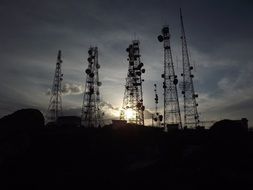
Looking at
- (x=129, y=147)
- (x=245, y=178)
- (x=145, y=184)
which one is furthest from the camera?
(x=129, y=147)

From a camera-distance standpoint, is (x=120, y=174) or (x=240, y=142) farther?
(x=240, y=142)

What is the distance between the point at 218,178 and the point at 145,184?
7664 millimetres

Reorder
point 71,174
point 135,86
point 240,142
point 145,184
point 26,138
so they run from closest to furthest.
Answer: point 145,184, point 71,174, point 240,142, point 26,138, point 135,86

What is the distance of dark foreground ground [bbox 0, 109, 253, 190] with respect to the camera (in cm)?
2866

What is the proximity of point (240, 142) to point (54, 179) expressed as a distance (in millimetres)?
23552

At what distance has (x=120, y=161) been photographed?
35031 millimetres

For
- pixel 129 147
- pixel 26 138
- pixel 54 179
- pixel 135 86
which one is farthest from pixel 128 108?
pixel 54 179

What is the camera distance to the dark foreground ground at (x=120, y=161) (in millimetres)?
28656

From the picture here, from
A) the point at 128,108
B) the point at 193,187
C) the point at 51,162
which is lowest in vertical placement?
the point at 193,187

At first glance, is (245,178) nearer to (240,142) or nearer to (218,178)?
(218,178)

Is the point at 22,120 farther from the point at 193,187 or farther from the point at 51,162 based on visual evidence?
the point at 193,187

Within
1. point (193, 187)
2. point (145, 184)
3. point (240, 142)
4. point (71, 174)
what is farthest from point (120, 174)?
point (240, 142)

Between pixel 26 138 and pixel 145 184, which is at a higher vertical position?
pixel 26 138

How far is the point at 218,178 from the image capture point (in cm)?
2738
